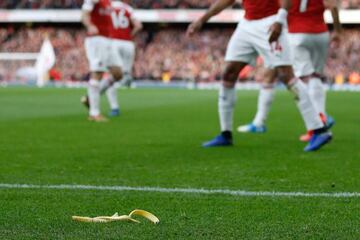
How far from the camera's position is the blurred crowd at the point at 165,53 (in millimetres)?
46406

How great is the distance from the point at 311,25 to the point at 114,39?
6.44 m

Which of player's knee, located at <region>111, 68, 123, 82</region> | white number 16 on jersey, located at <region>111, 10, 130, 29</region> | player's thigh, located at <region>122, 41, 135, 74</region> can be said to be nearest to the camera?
player's knee, located at <region>111, 68, 123, 82</region>

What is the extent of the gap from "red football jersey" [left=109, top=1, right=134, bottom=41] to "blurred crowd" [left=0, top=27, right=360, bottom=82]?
2795 centimetres

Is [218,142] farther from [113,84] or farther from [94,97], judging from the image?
[113,84]

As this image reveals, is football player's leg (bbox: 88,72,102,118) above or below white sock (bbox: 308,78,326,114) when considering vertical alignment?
below

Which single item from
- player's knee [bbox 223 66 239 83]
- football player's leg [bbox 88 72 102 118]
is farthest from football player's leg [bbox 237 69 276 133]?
football player's leg [bbox 88 72 102 118]

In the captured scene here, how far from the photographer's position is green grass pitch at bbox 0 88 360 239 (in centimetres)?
432

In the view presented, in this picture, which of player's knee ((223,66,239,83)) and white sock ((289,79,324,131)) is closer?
white sock ((289,79,324,131))

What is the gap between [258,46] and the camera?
891 centimetres

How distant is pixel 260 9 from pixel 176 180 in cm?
340

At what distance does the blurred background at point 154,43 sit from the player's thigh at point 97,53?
29.4 meters

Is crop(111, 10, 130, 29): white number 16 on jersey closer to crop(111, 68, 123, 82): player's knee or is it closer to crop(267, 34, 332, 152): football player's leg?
crop(111, 68, 123, 82): player's knee

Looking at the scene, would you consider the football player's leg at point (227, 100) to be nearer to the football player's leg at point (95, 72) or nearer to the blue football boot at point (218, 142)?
the blue football boot at point (218, 142)

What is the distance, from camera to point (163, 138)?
1044 centimetres
